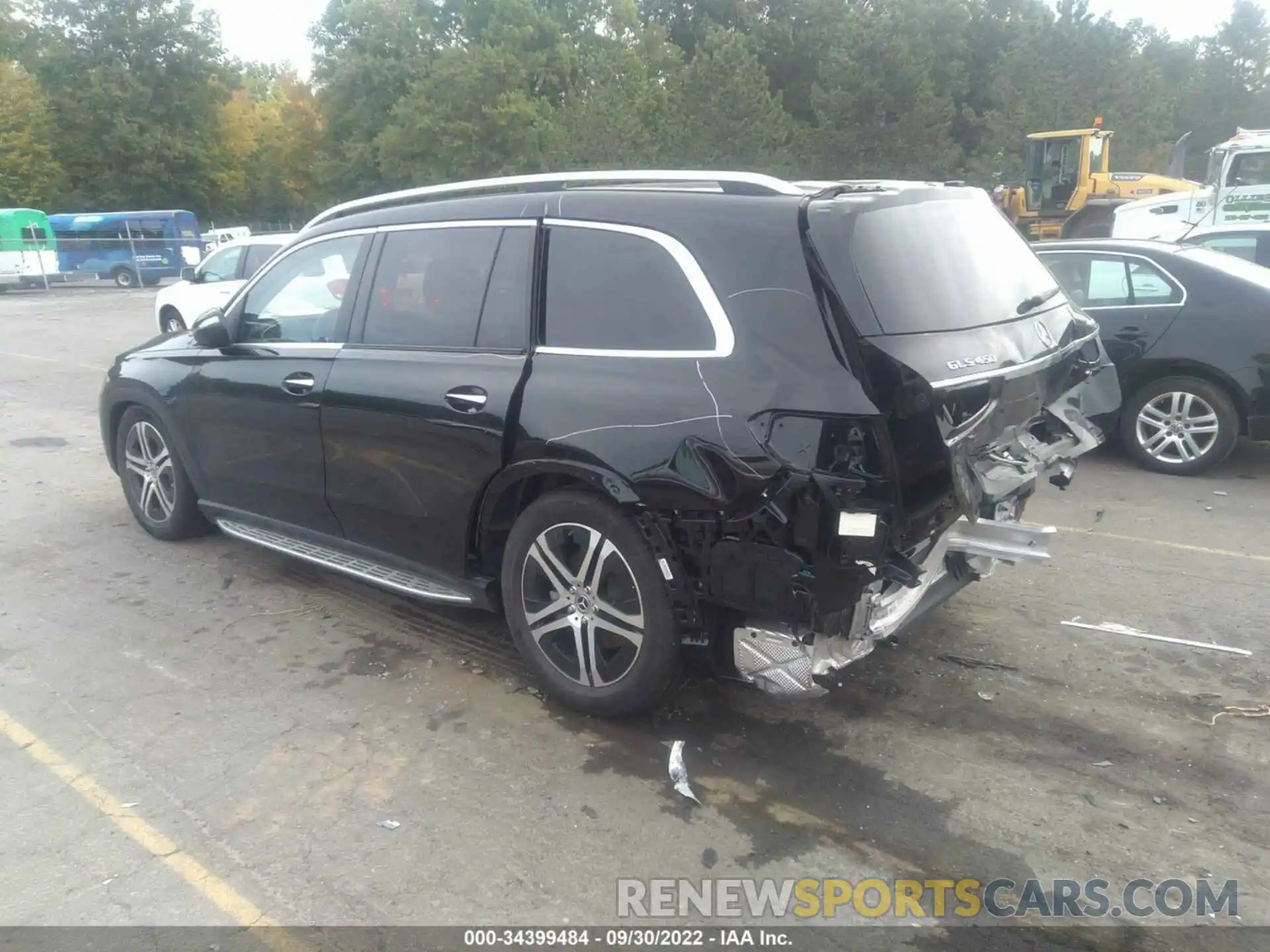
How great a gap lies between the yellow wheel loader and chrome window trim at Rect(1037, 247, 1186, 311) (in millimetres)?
14606

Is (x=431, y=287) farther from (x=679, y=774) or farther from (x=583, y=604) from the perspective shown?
(x=679, y=774)

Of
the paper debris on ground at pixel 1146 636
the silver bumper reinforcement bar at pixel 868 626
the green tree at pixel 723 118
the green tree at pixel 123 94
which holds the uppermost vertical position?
the green tree at pixel 123 94

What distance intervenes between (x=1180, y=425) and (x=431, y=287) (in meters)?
5.63

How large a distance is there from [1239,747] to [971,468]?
1.50 m

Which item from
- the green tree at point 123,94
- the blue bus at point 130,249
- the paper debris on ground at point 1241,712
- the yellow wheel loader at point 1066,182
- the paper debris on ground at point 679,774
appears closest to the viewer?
the paper debris on ground at point 679,774

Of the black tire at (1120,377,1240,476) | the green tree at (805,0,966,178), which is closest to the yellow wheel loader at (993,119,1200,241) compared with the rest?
the green tree at (805,0,966,178)

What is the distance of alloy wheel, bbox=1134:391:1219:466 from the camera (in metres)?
7.01

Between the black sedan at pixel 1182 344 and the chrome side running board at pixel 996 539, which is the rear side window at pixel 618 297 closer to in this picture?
the chrome side running board at pixel 996 539

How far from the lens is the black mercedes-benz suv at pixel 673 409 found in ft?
10.4

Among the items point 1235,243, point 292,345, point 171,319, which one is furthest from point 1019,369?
point 171,319

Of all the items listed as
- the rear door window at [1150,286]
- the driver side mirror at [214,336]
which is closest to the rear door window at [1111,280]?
the rear door window at [1150,286]

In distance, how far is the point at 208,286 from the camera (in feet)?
50.5

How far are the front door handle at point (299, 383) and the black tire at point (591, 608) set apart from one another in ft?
4.53

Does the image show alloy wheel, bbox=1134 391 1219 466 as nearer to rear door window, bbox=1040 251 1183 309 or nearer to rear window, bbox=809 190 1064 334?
rear door window, bbox=1040 251 1183 309
